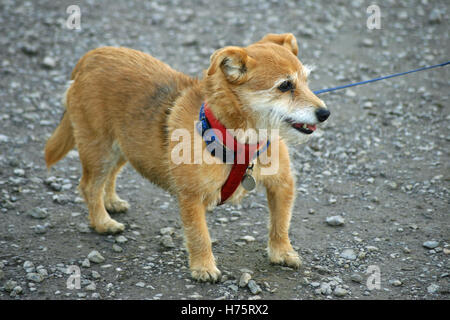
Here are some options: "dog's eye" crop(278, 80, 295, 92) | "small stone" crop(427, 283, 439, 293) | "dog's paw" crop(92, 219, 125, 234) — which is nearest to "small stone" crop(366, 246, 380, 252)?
"small stone" crop(427, 283, 439, 293)

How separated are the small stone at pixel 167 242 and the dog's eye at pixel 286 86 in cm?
192

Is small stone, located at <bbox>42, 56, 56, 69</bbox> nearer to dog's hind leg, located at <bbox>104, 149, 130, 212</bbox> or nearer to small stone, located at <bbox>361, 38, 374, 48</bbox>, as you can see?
dog's hind leg, located at <bbox>104, 149, 130, 212</bbox>

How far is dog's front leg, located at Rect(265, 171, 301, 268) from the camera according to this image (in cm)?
436

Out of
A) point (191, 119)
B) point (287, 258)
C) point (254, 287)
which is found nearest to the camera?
point (254, 287)

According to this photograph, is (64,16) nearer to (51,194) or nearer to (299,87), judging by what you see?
(51,194)

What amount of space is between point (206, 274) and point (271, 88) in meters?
1.63

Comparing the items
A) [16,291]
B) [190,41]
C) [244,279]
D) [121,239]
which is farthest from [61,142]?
[190,41]

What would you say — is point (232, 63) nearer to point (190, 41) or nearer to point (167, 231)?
point (167, 231)

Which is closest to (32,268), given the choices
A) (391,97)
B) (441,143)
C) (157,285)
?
(157,285)

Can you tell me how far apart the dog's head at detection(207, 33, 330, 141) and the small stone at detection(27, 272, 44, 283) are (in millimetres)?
2240

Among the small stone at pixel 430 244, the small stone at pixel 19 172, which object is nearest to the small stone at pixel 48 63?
the small stone at pixel 19 172

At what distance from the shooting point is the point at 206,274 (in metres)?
4.24

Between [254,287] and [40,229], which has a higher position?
[40,229]

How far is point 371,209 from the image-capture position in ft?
17.4
